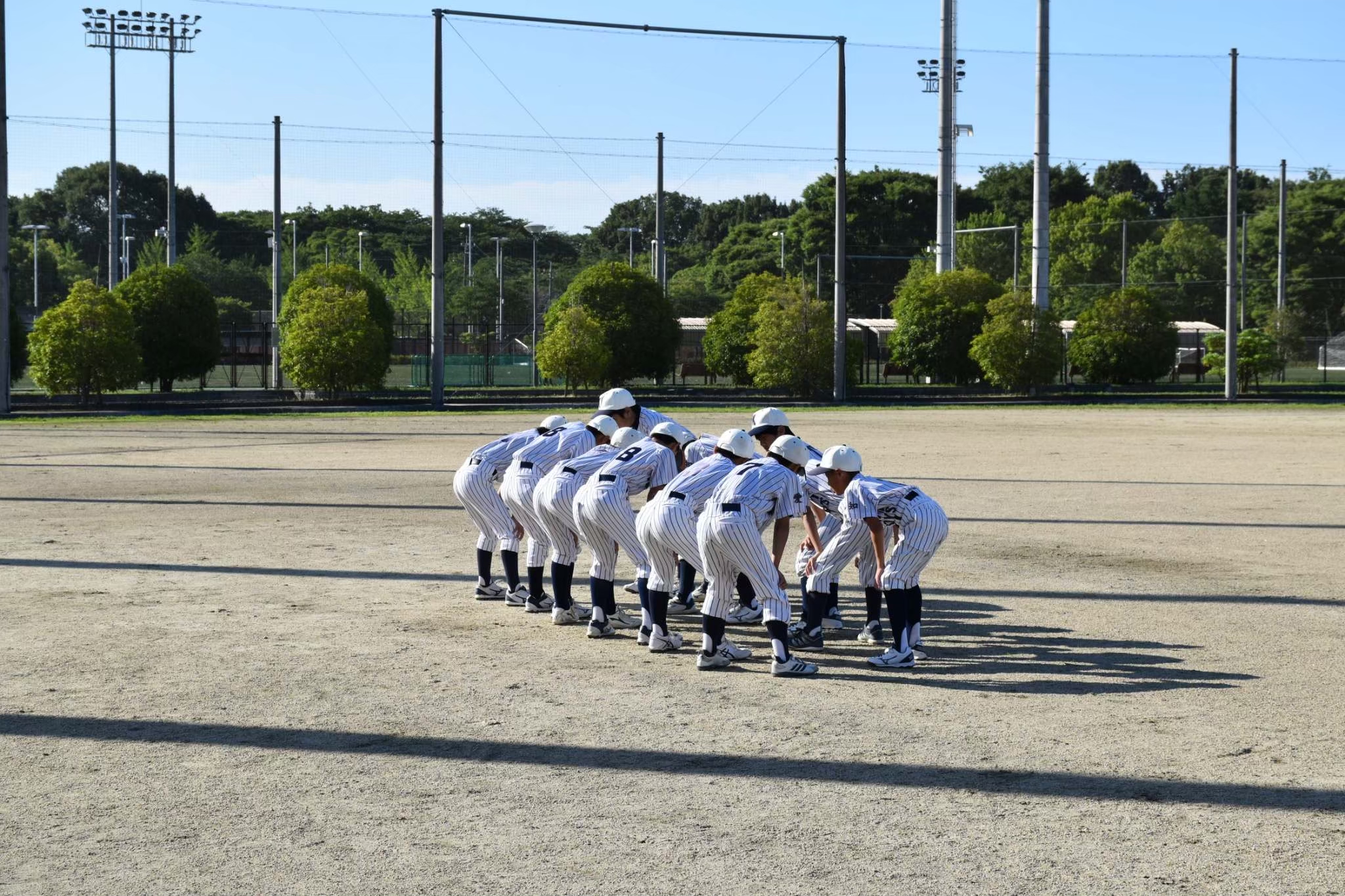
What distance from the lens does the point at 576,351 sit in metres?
46.2

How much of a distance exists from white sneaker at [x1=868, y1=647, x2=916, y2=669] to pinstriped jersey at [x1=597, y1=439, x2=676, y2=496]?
1949 mm

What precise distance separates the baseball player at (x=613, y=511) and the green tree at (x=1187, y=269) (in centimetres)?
8369

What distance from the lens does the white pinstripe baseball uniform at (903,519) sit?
9086mm

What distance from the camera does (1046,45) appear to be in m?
48.8

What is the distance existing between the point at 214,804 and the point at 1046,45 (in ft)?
156

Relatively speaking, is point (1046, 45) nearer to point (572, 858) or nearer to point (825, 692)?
point (825, 692)

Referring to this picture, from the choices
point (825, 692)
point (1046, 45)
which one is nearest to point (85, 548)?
point (825, 692)

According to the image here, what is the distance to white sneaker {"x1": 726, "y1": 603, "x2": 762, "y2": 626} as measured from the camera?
35.5ft

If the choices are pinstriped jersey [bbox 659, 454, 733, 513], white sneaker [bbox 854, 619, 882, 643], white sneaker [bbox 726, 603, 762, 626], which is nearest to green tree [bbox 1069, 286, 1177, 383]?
white sneaker [bbox 726, 603, 762, 626]

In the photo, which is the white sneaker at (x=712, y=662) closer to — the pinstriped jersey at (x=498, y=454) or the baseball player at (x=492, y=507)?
the baseball player at (x=492, y=507)

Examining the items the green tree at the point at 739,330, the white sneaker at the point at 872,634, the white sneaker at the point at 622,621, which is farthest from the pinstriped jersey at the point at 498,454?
the green tree at the point at 739,330

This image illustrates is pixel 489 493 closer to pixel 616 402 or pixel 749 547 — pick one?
pixel 616 402

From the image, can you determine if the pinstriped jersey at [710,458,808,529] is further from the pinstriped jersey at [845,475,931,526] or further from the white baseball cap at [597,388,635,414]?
the white baseball cap at [597,388,635,414]

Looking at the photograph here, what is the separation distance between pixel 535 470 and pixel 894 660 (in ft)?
10.9
